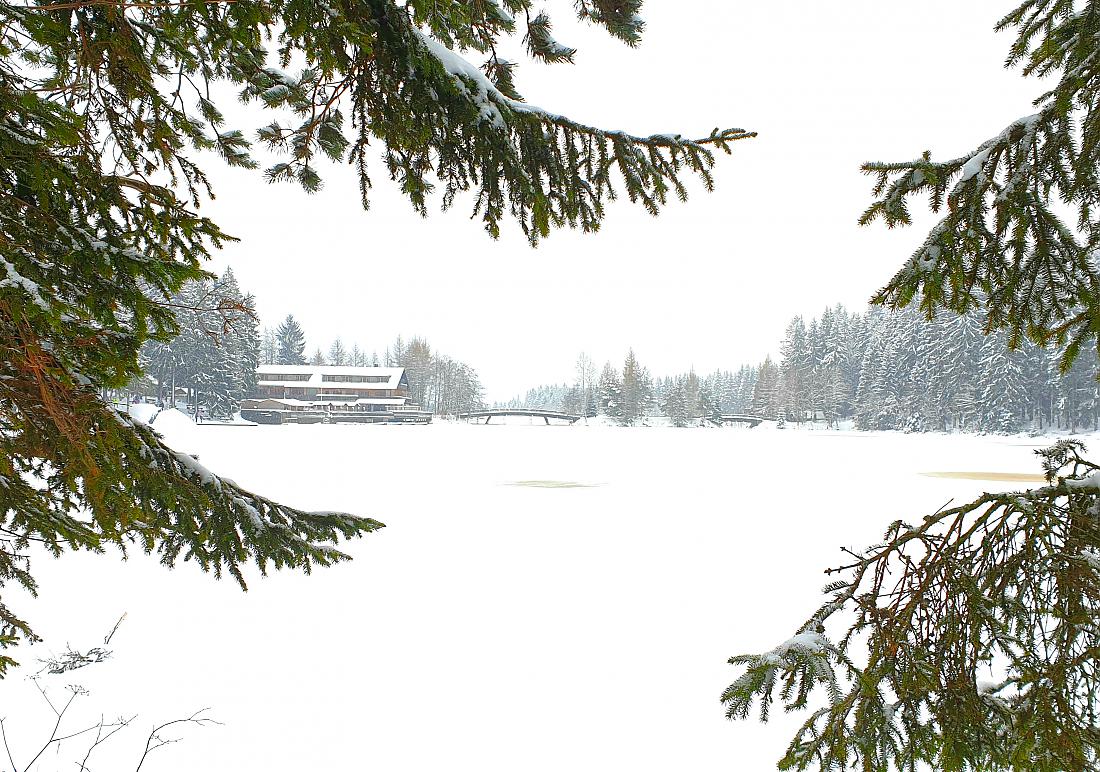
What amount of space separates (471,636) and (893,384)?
6054cm

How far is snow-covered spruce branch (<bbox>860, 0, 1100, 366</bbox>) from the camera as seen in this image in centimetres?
230

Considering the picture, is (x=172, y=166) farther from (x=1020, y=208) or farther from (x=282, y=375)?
(x=282, y=375)

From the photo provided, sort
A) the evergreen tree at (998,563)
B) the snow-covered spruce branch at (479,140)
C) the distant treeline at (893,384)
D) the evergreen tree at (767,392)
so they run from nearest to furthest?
the evergreen tree at (998,563) → the snow-covered spruce branch at (479,140) → the distant treeline at (893,384) → the evergreen tree at (767,392)

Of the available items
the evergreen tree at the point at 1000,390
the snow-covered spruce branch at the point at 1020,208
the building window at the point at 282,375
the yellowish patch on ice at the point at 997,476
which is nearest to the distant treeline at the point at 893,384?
the evergreen tree at the point at 1000,390

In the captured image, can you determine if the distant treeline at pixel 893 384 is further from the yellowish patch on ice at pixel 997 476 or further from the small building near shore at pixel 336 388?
the small building near shore at pixel 336 388

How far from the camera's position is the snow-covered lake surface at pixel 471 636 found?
4230 mm

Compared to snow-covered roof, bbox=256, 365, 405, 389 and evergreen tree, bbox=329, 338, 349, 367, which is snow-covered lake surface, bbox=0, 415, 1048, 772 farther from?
evergreen tree, bbox=329, 338, 349, 367

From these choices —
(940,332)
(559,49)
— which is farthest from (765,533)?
(940,332)

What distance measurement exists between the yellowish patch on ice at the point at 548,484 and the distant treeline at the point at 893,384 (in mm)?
25959

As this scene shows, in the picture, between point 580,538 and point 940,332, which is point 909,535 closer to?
point 580,538

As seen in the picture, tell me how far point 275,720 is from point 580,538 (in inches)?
227

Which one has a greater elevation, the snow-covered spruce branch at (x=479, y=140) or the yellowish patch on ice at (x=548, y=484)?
the snow-covered spruce branch at (x=479, y=140)

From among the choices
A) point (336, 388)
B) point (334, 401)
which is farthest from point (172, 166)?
point (336, 388)

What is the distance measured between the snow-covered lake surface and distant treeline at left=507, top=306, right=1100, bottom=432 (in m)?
29.4
